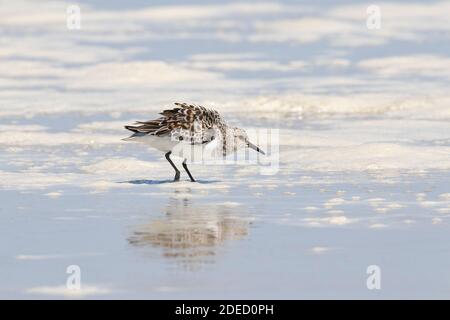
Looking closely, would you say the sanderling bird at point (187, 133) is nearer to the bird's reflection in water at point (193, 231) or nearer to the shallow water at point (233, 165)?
the shallow water at point (233, 165)

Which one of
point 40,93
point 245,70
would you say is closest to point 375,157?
point 40,93

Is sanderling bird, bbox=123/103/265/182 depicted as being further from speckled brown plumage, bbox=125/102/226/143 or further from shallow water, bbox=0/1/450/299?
shallow water, bbox=0/1/450/299

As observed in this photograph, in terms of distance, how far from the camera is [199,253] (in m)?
11.2

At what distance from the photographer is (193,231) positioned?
12.5 metres

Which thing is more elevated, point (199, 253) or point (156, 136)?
point (156, 136)

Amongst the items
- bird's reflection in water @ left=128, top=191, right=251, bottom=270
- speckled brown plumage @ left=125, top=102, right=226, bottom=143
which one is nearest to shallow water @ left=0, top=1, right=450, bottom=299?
bird's reflection in water @ left=128, top=191, right=251, bottom=270

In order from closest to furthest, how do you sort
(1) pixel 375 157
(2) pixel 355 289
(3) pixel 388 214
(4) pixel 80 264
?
(2) pixel 355 289
(4) pixel 80 264
(3) pixel 388 214
(1) pixel 375 157

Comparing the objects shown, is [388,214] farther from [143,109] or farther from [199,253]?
[143,109]

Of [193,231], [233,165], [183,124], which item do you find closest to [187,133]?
[183,124]

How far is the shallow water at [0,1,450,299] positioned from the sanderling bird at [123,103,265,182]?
1.59ft

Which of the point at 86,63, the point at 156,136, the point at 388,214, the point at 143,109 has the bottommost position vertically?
the point at 388,214

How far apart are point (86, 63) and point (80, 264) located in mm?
23926

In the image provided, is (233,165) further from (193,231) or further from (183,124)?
(193,231)

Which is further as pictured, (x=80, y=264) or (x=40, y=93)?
(x=40, y=93)
